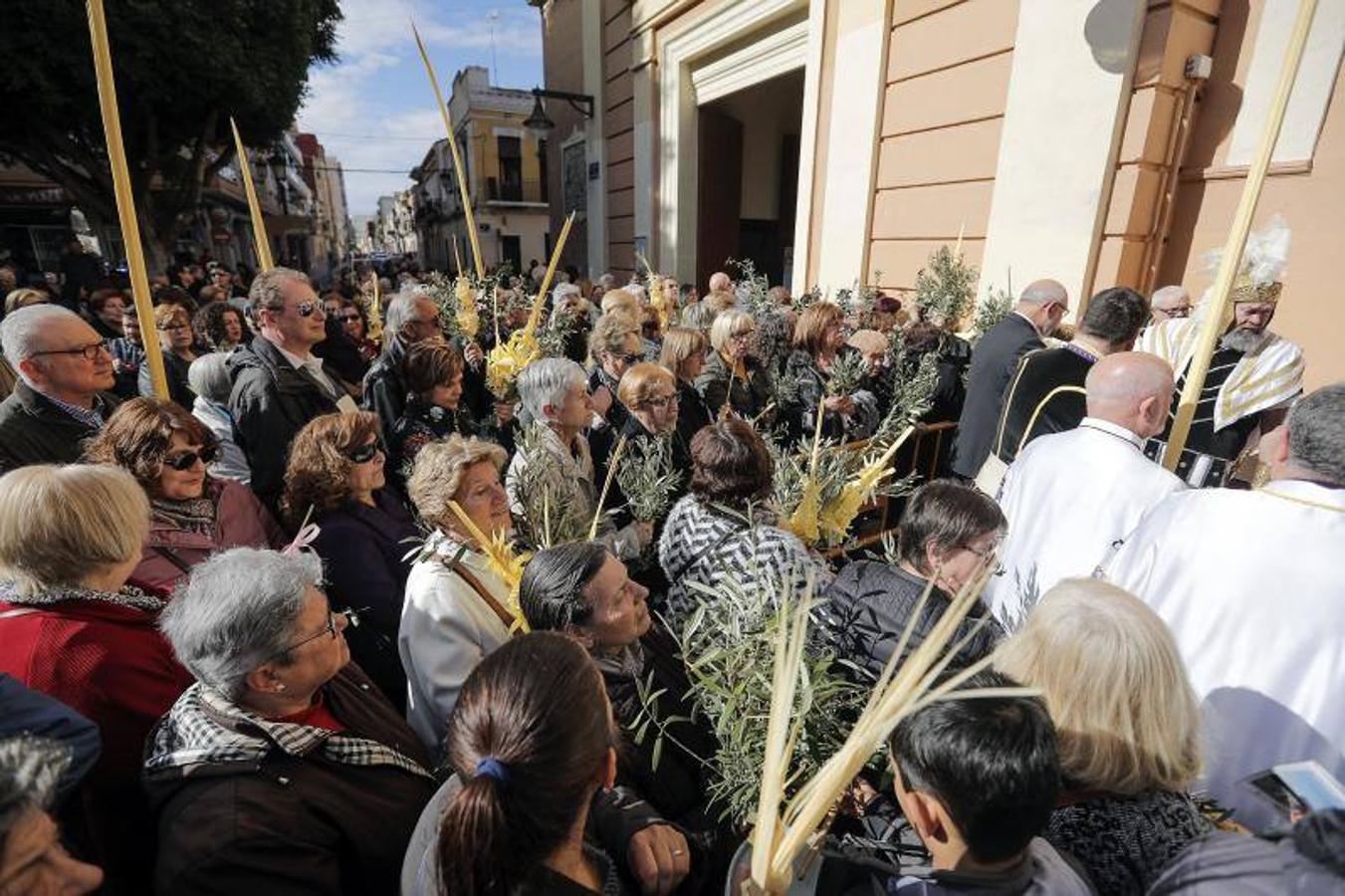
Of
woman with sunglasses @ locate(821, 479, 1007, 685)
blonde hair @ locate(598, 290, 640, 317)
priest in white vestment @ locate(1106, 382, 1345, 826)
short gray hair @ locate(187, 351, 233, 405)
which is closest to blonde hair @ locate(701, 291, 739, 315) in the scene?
blonde hair @ locate(598, 290, 640, 317)

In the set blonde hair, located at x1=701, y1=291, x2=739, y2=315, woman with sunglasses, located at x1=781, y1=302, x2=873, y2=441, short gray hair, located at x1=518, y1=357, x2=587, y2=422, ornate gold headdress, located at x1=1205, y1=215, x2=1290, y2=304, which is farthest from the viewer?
blonde hair, located at x1=701, y1=291, x2=739, y2=315

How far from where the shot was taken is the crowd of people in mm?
1076

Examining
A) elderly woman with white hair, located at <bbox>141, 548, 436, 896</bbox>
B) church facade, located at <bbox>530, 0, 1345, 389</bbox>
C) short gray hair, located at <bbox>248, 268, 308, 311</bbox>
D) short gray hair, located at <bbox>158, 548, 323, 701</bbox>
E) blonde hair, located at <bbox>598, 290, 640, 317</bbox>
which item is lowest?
elderly woman with white hair, located at <bbox>141, 548, 436, 896</bbox>

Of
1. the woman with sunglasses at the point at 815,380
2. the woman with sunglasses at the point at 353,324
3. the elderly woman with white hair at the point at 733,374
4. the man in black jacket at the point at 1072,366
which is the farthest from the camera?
the woman with sunglasses at the point at 353,324

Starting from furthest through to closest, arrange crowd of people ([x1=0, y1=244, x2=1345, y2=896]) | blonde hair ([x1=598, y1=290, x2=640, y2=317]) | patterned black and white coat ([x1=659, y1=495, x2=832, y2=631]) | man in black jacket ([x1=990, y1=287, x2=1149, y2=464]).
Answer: blonde hair ([x1=598, y1=290, x2=640, y2=317])
man in black jacket ([x1=990, y1=287, x2=1149, y2=464])
patterned black and white coat ([x1=659, y1=495, x2=832, y2=631])
crowd of people ([x1=0, y1=244, x2=1345, y2=896])

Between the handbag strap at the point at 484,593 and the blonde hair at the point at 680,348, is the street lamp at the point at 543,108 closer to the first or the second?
the blonde hair at the point at 680,348

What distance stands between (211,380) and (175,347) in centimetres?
128

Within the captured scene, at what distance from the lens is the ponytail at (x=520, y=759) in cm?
97

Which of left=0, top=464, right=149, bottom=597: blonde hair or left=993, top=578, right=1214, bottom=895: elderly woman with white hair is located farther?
left=0, top=464, right=149, bottom=597: blonde hair

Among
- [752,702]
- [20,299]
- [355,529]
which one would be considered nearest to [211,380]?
[355,529]

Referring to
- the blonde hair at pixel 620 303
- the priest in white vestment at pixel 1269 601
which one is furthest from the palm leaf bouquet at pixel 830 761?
the blonde hair at pixel 620 303

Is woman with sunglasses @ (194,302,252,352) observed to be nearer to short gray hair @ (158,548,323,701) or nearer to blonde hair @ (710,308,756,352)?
blonde hair @ (710,308,756,352)

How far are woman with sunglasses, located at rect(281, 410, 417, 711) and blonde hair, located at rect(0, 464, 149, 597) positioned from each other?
2.07ft

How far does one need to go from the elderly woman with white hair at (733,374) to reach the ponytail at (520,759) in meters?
3.03
